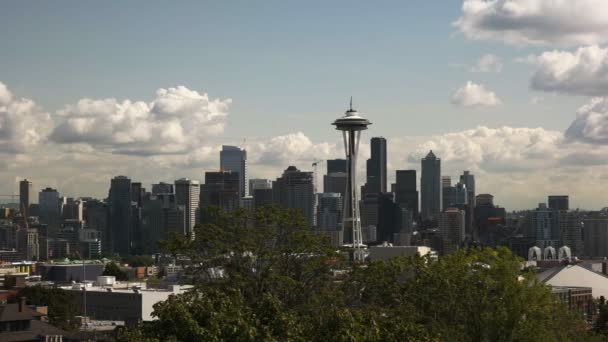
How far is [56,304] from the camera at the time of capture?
130375mm

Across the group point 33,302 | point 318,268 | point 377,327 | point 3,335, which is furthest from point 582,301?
point 377,327

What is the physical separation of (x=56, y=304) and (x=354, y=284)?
72.7 m

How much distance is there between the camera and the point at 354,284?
65250 millimetres

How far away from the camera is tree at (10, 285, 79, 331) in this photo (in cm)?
12236

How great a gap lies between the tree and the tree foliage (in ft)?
196

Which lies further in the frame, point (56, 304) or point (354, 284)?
point (56, 304)

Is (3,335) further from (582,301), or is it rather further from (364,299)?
(582,301)

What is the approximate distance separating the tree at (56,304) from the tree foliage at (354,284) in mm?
59718

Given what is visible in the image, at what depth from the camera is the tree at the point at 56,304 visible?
122363mm

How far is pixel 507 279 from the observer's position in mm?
67000

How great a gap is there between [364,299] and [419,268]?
14.4 feet

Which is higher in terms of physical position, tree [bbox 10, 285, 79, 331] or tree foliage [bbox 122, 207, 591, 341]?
tree foliage [bbox 122, 207, 591, 341]

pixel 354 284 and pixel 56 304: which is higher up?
pixel 354 284

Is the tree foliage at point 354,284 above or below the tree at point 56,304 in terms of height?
above
